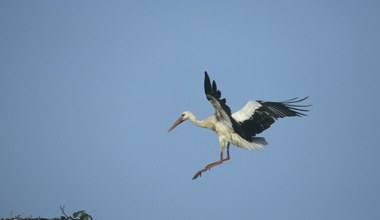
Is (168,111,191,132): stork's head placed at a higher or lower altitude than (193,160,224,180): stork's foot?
higher

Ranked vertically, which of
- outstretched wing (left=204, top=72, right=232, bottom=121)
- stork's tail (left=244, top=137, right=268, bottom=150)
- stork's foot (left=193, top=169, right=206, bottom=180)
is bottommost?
stork's foot (left=193, top=169, right=206, bottom=180)

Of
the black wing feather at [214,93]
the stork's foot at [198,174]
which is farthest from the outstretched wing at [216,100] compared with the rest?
the stork's foot at [198,174]

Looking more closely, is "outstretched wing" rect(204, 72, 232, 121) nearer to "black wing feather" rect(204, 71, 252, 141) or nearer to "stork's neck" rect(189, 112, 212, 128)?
"black wing feather" rect(204, 71, 252, 141)

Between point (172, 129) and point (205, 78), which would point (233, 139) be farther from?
point (205, 78)

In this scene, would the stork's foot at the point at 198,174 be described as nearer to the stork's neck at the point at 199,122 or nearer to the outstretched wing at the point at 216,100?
the stork's neck at the point at 199,122

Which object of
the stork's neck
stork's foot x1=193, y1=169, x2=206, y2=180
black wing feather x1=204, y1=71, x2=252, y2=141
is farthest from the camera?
the stork's neck

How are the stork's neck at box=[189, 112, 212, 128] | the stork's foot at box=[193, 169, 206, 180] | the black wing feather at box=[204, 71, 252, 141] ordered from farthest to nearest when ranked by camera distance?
the stork's neck at box=[189, 112, 212, 128] → the stork's foot at box=[193, 169, 206, 180] → the black wing feather at box=[204, 71, 252, 141]

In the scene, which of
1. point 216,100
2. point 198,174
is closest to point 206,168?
point 198,174

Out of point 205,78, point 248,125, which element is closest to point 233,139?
point 248,125

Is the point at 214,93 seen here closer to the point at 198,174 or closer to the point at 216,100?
the point at 216,100

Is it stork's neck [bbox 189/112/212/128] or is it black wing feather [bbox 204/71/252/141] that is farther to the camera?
stork's neck [bbox 189/112/212/128]

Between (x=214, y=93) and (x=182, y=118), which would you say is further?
(x=182, y=118)

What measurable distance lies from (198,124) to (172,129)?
68cm

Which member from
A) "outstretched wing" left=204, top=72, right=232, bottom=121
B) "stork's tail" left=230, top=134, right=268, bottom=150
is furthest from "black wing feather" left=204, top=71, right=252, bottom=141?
"stork's tail" left=230, top=134, right=268, bottom=150
